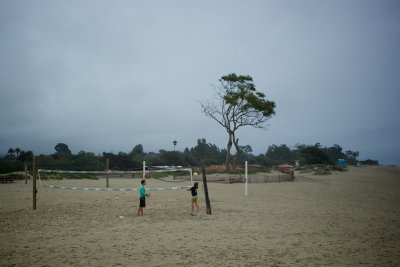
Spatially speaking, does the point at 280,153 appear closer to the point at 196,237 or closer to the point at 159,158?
the point at 159,158

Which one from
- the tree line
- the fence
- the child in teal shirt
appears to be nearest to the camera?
the child in teal shirt

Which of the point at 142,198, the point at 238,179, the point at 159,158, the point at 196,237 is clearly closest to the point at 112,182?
the point at 238,179

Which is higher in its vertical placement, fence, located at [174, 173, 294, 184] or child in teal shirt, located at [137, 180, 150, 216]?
child in teal shirt, located at [137, 180, 150, 216]

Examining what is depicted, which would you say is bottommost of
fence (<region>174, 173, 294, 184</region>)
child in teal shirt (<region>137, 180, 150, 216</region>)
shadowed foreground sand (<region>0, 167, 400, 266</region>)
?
fence (<region>174, 173, 294, 184</region>)

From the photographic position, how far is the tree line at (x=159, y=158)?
146 feet

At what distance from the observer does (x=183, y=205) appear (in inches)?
534

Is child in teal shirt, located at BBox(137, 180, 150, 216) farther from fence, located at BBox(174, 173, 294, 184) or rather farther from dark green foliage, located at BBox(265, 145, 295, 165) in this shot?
dark green foliage, located at BBox(265, 145, 295, 165)

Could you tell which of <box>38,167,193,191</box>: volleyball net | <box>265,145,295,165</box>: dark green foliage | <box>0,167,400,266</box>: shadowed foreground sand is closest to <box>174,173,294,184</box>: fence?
<box>38,167,193,191</box>: volleyball net

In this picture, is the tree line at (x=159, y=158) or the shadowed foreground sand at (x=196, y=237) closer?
the shadowed foreground sand at (x=196, y=237)

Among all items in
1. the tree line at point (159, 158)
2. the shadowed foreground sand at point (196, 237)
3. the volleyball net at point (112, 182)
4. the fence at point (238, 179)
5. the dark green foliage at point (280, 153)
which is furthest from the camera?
the dark green foliage at point (280, 153)

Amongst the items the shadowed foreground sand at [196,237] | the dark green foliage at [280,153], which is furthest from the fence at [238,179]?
the dark green foliage at [280,153]

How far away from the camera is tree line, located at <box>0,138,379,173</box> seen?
4455cm

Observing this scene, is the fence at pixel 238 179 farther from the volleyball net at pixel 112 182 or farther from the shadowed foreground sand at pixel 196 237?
the shadowed foreground sand at pixel 196 237

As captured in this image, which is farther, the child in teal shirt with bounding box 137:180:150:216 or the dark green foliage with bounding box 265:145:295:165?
the dark green foliage with bounding box 265:145:295:165
